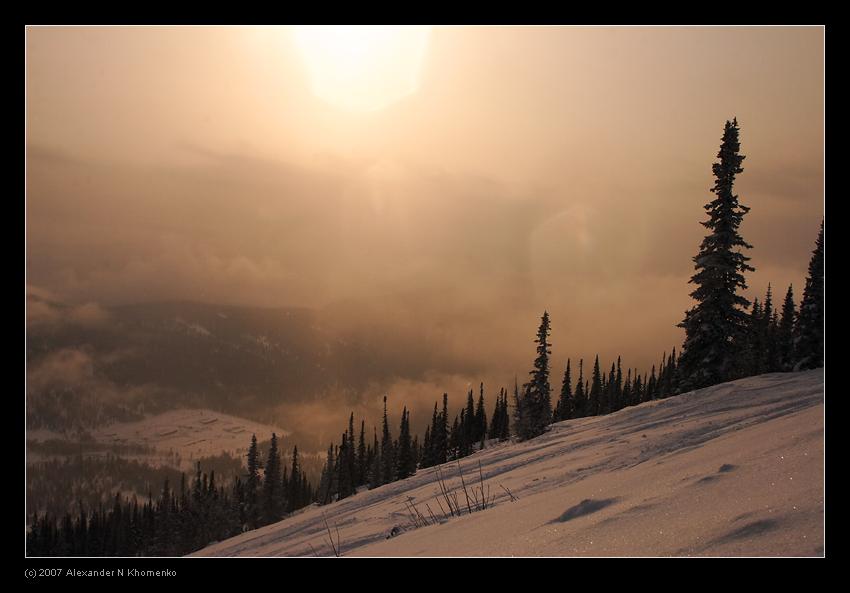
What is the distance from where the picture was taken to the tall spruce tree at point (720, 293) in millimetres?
25938

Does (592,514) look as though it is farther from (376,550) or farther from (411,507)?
(411,507)

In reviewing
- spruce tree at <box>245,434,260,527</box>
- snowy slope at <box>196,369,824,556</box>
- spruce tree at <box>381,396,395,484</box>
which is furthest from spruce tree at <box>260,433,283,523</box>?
snowy slope at <box>196,369,824,556</box>

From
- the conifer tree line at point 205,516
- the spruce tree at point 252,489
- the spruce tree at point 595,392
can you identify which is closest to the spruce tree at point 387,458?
the conifer tree line at point 205,516

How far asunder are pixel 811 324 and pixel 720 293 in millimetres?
9145

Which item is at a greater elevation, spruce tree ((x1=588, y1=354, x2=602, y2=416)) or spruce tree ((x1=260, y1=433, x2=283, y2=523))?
spruce tree ((x1=588, y1=354, x2=602, y2=416))

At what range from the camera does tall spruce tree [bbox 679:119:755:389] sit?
25.9 meters

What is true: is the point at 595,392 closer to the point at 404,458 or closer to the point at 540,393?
the point at 404,458

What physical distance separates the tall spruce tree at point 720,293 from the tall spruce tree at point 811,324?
5.78 m

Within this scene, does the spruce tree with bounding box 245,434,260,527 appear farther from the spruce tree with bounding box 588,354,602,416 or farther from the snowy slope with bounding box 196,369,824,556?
the snowy slope with bounding box 196,369,824,556

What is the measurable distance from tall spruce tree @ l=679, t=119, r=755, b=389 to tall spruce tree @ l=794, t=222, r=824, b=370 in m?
5.78

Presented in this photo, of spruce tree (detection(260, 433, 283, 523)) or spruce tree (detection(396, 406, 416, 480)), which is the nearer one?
spruce tree (detection(396, 406, 416, 480))

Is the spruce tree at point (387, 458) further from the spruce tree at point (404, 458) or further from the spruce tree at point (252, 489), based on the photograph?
the spruce tree at point (252, 489)
